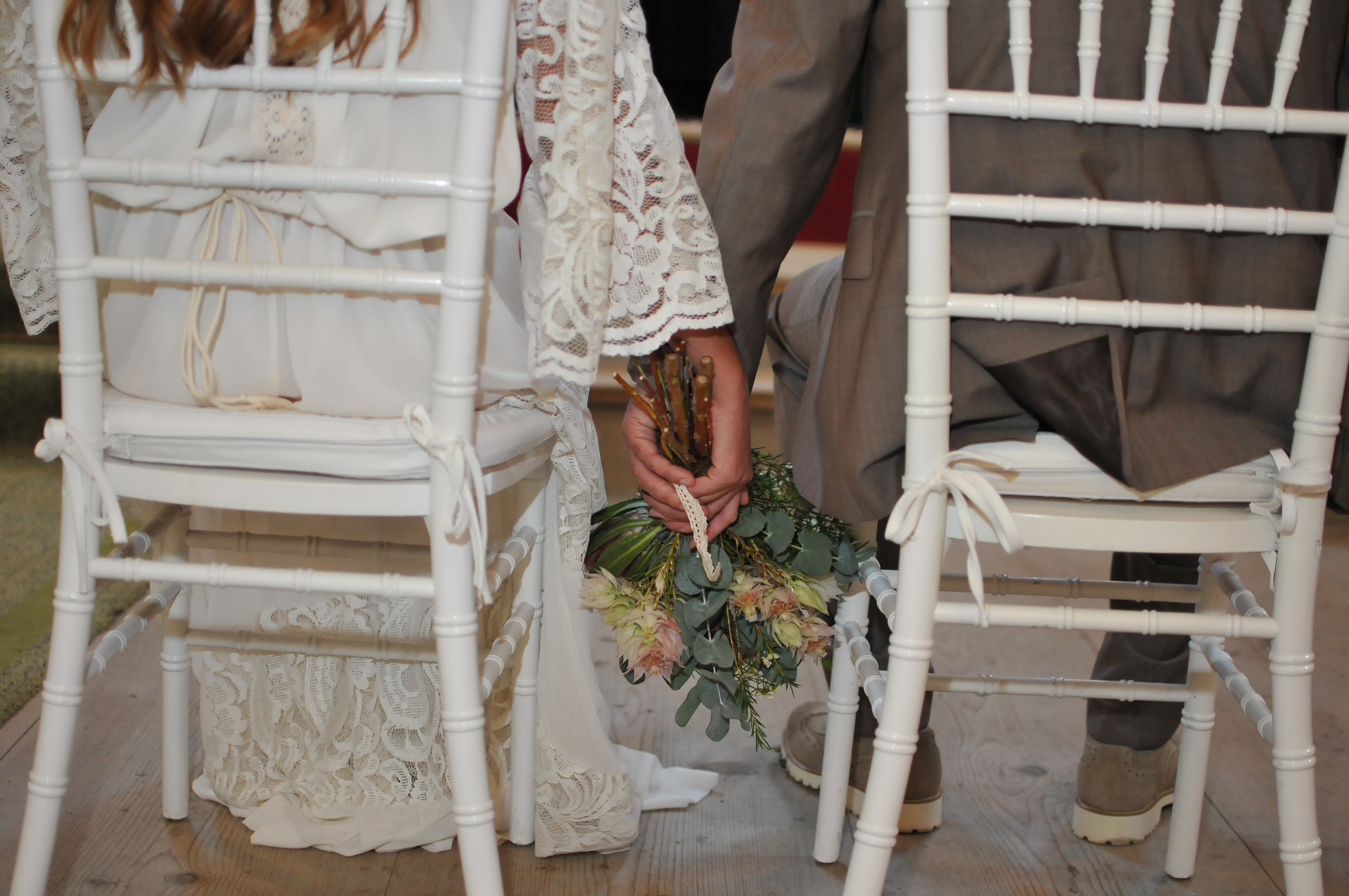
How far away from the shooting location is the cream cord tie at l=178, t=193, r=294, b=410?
970 millimetres

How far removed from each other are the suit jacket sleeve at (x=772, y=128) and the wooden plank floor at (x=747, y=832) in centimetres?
61

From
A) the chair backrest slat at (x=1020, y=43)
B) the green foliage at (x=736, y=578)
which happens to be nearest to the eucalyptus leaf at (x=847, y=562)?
the green foliage at (x=736, y=578)

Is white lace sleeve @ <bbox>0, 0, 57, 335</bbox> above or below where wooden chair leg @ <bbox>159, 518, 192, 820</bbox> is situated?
above

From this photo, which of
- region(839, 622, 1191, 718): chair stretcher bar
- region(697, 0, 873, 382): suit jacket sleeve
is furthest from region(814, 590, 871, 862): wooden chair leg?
region(697, 0, 873, 382): suit jacket sleeve

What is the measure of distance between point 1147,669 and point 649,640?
66 centimetres

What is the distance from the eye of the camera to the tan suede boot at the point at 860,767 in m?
1.37

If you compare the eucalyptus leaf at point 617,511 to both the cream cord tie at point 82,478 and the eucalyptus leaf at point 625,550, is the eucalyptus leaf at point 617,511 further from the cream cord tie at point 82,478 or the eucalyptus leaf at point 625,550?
the cream cord tie at point 82,478

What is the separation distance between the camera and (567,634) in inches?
51.3

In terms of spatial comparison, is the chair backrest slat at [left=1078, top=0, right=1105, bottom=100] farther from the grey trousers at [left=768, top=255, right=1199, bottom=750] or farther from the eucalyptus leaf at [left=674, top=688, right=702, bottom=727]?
the eucalyptus leaf at [left=674, top=688, right=702, bottom=727]

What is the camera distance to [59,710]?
3.22ft

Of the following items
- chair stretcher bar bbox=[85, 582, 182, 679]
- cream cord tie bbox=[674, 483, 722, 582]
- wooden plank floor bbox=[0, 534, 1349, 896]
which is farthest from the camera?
wooden plank floor bbox=[0, 534, 1349, 896]

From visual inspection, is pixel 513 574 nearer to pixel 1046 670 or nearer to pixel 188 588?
pixel 188 588

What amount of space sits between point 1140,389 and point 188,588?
1.07 metres

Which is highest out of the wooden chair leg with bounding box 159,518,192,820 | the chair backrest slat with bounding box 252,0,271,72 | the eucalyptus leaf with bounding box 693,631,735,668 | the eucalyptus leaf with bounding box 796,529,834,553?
the chair backrest slat with bounding box 252,0,271,72
